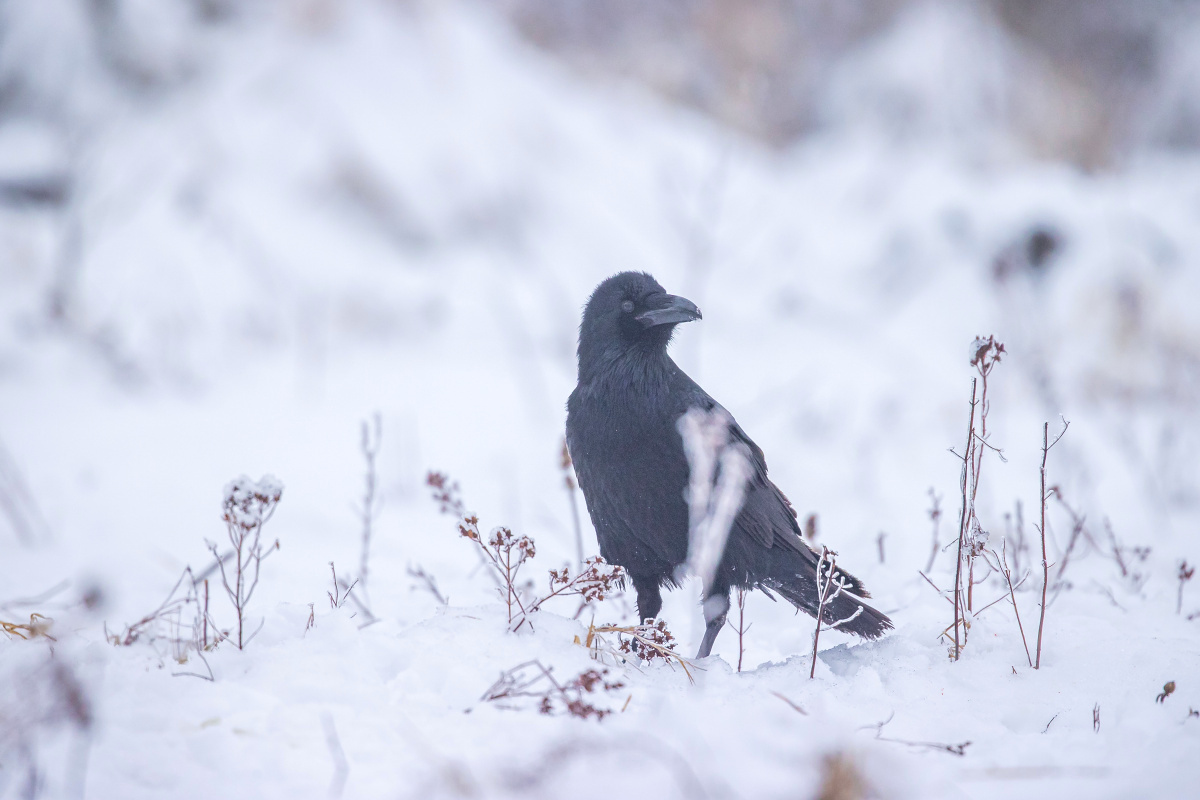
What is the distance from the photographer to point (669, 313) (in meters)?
2.67

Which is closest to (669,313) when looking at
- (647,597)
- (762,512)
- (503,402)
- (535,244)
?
(762,512)

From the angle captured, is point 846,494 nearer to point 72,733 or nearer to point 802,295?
point 72,733

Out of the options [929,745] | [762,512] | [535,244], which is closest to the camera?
[929,745]

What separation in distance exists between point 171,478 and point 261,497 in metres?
3.72

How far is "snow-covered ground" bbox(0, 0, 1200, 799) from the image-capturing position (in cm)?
150

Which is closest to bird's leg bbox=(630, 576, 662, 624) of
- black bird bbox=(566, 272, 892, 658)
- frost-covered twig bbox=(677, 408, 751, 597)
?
black bird bbox=(566, 272, 892, 658)

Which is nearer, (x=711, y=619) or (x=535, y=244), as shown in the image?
(x=711, y=619)

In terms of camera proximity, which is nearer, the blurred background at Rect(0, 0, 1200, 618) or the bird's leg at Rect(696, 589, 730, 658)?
the bird's leg at Rect(696, 589, 730, 658)

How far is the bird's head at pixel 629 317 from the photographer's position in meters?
2.70

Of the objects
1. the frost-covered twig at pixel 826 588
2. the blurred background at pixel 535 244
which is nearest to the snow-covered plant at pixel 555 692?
the frost-covered twig at pixel 826 588

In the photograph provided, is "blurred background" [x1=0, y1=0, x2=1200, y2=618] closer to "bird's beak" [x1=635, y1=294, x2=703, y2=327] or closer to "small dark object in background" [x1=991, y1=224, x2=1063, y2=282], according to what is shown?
"small dark object in background" [x1=991, y1=224, x2=1063, y2=282]

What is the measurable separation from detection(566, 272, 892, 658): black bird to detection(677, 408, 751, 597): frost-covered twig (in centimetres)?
6

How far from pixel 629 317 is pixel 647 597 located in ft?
3.53

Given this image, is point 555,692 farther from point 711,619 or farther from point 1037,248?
point 1037,248
